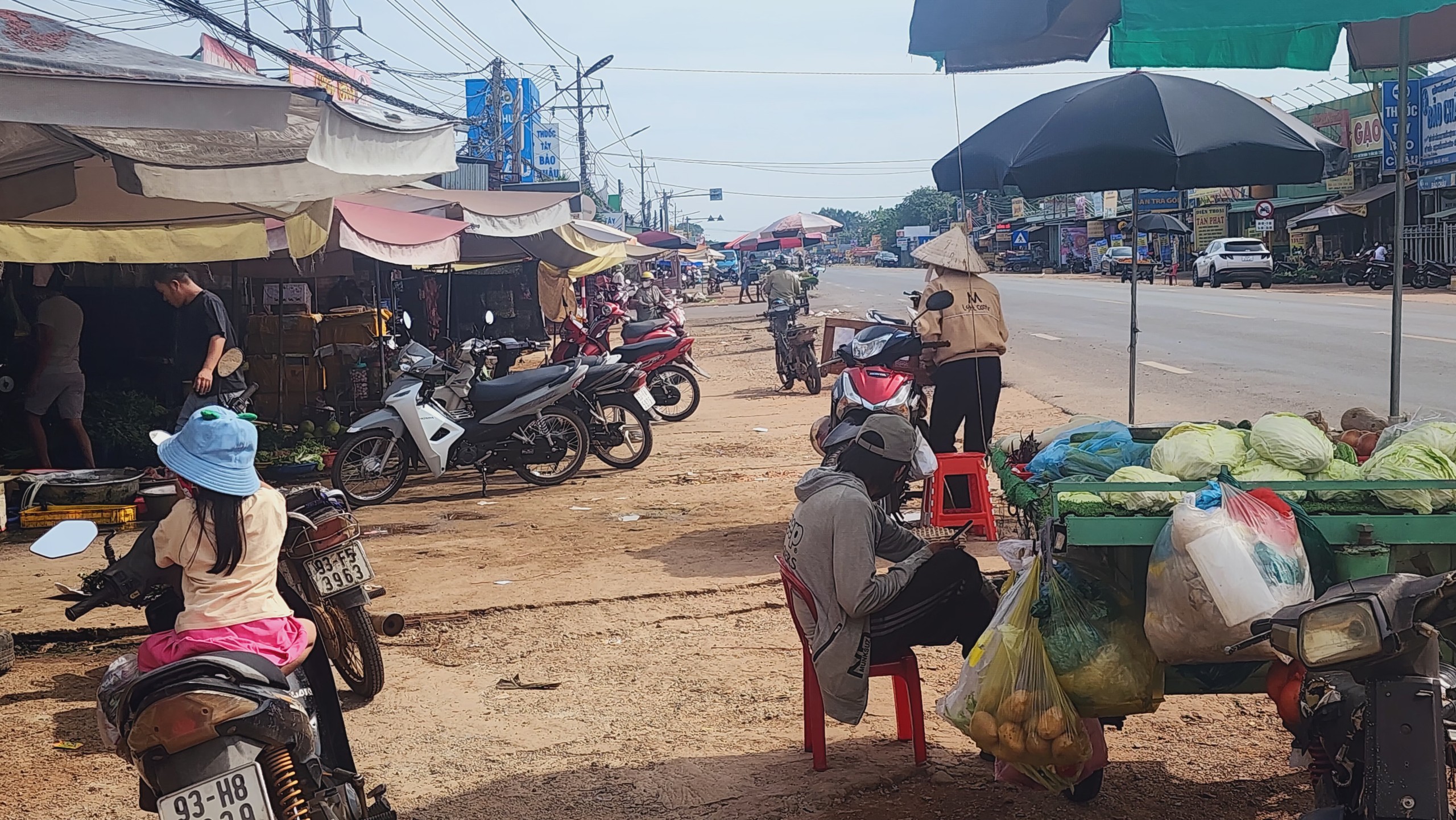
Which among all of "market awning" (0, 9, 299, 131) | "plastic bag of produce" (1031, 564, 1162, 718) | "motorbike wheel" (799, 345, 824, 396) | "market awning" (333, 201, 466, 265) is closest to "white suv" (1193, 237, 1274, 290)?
"motorbike wheel" (799, 345, 824, 396)

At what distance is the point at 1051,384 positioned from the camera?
14.9m

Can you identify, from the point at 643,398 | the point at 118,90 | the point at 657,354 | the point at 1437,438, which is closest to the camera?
the point at 1437,438

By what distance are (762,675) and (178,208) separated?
5.53 metres

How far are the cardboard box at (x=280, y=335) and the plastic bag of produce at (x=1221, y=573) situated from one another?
1073 centimetres

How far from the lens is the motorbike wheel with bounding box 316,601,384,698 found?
4.69 meters

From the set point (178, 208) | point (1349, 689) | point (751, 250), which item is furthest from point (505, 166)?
point (1349, 689)

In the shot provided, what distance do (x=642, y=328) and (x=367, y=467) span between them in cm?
530

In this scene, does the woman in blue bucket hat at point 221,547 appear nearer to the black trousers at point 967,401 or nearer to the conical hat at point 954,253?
the conical hat at point 954,253

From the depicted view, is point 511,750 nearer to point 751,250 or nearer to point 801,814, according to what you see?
point 801,814

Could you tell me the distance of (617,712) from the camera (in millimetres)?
4684

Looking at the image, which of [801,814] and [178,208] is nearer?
[801,814]

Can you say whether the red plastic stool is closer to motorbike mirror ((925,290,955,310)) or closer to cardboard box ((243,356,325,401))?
motorbike mirror ((925,290,955,310))

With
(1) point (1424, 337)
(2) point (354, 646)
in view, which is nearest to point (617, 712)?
(2) point (354, 646)

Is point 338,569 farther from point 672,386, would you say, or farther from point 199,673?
point 672,386
